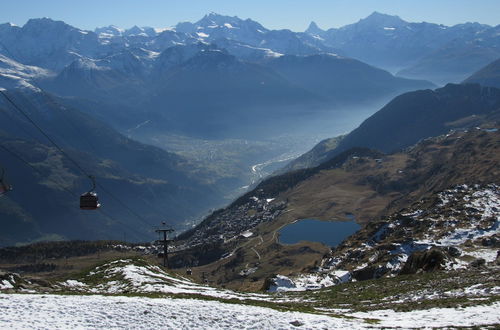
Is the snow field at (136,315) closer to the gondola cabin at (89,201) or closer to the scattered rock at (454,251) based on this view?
the gondola cabin at (89,201)

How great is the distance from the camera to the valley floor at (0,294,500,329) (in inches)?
1375

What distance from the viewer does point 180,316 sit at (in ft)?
123

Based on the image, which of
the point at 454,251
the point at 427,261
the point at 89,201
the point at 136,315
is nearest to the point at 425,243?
the point at 454,251

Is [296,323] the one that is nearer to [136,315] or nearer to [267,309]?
[267,309]

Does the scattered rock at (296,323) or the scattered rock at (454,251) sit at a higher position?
the scattered rock at (296,323)

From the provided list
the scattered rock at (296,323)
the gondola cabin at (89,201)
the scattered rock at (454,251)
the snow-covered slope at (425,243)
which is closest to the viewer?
the scattered rock at (296,323)

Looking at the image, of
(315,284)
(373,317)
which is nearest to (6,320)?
(373,317)

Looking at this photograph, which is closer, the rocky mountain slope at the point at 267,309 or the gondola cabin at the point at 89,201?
the rocky mountain slope at the point at 267,309

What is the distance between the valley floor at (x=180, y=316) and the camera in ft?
115

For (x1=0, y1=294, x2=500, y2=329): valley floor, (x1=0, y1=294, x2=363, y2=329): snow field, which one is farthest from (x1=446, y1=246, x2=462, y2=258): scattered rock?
(x1=0, y1=294, x2=363, y2=329): snow field

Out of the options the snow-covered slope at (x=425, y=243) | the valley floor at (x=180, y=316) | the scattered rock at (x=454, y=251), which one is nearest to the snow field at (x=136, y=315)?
the valley floor at (x=180, y=316)

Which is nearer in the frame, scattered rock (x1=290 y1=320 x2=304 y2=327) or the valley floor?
the valley floor

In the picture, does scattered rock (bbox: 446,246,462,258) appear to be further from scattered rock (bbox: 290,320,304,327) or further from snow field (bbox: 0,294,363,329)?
scattered rock (bbox: 290,320,304,327)

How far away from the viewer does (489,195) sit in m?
152
